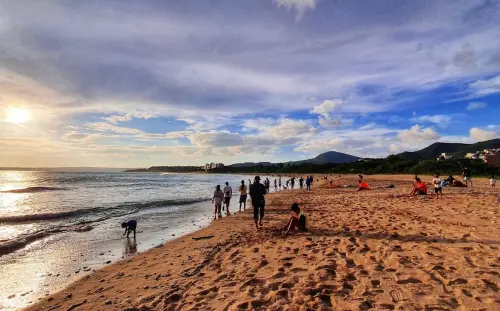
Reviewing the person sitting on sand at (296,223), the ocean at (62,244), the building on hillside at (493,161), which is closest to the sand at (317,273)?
the person sitting on sand at (296,223)

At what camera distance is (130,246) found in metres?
11.0

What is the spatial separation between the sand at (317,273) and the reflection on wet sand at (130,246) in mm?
1060

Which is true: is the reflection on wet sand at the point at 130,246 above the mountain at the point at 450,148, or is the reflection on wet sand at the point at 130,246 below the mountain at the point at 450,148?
below

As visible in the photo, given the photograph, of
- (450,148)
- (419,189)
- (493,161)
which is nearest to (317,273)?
(419,189)

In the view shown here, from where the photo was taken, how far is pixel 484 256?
6.32 m

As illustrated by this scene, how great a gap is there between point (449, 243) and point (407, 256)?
1765 mm

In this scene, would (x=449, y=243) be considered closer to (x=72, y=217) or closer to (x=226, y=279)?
(x=226, y=279)

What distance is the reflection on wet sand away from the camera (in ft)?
33.2

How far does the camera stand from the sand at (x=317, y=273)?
188 inches

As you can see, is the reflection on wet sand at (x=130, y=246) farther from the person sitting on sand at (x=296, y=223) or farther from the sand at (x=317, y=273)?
the person sitting on sand at (x=296, y=223)

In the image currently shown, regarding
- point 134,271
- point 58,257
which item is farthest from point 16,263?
point 134,271

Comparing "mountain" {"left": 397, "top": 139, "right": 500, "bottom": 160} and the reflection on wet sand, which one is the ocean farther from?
"mountain" {"left": 397, "top": 139, "right": 500, "bottom": 160}

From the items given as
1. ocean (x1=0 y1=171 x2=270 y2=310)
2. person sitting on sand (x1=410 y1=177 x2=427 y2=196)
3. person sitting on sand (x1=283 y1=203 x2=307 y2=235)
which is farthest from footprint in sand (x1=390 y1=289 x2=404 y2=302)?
person sitting on sand (x1=410 y1=177 x2=427 y2=196)

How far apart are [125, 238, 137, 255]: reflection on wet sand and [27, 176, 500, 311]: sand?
1.06 m
